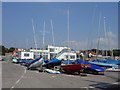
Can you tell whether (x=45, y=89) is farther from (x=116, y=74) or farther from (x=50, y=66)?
(x=50, y=66)

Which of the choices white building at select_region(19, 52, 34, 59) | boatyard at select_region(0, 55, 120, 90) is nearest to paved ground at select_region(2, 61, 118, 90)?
boatyard at select_region(0, 55, 120, 90)

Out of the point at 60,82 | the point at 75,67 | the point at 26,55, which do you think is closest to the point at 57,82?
the point at 60,82

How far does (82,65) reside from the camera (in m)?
22.9

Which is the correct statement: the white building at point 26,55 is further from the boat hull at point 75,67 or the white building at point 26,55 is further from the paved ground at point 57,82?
the paved ground at point 57,82

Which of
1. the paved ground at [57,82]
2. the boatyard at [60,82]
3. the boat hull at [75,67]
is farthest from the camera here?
the boat hull at [75,67]

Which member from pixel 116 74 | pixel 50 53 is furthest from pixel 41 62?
pixel 50 53

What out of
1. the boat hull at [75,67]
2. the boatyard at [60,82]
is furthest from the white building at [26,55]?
the boatyard at [60,82]

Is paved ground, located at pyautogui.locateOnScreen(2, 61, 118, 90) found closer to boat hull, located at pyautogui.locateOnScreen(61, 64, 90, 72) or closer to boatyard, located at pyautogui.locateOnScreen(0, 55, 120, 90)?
boatyard, located at pyautogui.locateOnScreen(0, 55, 120, 90)

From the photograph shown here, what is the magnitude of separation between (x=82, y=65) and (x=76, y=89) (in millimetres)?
11753

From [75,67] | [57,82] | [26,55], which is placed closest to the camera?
[57,82]

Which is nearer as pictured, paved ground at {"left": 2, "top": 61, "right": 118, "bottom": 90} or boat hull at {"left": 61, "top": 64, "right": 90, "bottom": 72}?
paved ground at {"left": 2, "top": 61, "right": 118, "bottom": 90}

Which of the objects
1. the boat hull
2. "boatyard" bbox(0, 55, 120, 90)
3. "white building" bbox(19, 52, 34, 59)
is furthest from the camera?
"white building" bbox(19, 52, 34, 59)

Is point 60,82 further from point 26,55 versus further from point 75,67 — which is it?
point 26,55

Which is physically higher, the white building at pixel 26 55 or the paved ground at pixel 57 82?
the paved ground at pixel 57 82
